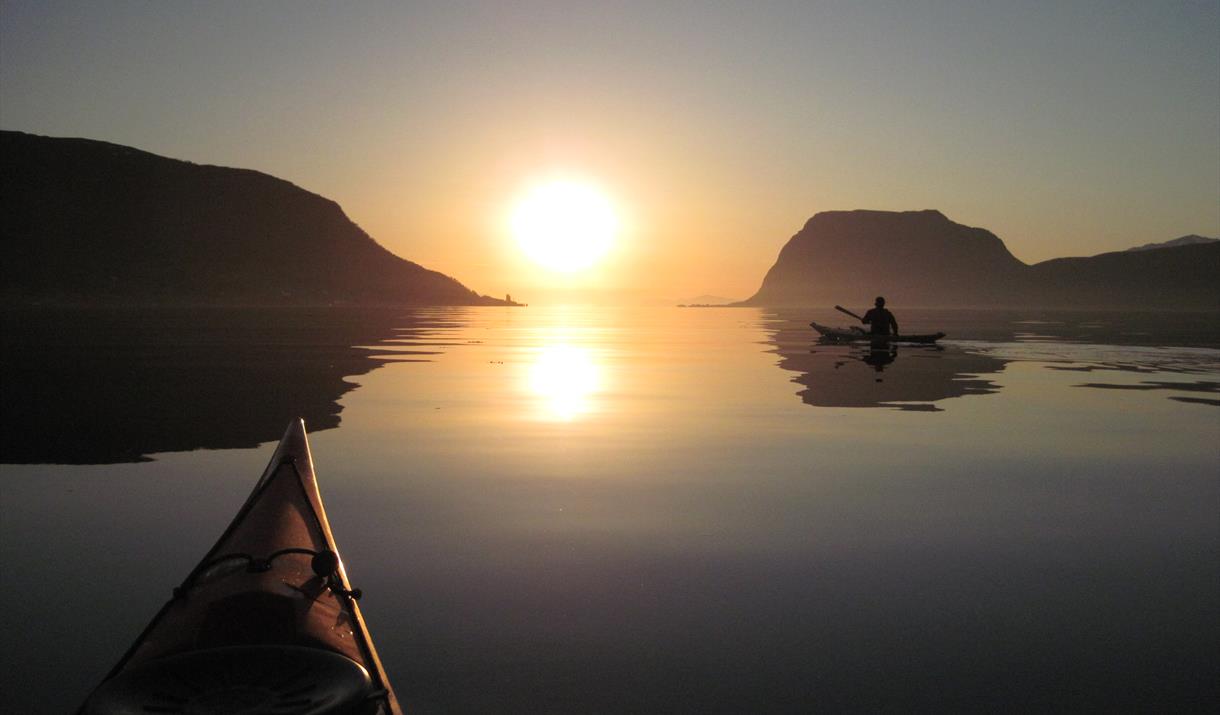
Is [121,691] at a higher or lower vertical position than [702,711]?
higher

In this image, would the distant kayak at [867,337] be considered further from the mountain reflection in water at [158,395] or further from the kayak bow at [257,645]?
the kayak bow at [257,645]

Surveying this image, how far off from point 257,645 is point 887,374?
88.6 feet

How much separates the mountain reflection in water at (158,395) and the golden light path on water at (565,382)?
4.80 meters

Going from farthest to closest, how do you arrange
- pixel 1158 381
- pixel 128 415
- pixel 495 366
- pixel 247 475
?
pixel 495 366 < pixel 1158 381 < pixel 128 415 < pixel 247 475

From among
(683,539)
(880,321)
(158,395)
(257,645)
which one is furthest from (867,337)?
(257,645)

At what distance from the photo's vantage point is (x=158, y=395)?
22453 mm

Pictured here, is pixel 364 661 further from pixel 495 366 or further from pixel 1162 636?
pixel 495 366

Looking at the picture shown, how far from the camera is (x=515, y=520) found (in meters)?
10.5

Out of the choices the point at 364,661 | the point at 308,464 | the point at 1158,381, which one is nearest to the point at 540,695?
the point at 364,661

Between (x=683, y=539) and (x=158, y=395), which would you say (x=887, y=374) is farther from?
(x=683, y=539)

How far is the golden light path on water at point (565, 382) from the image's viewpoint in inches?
829

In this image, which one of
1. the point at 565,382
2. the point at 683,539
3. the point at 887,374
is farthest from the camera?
the point at 887,374

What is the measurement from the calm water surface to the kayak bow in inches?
36.5

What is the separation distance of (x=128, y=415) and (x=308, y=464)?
41.2 ft
